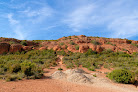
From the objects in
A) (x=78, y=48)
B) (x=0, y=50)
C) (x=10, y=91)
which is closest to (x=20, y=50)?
(x=0, y=50)

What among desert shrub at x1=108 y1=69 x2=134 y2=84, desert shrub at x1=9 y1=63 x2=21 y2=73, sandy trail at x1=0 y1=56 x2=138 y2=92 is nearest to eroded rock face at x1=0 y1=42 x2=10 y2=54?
desert shrub at x1=9 y1=63 x2=21 y2=73

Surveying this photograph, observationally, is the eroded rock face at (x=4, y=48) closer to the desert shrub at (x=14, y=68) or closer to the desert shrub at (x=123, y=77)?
the desert shrub at (x=14, y=68)

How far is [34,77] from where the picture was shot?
778cm

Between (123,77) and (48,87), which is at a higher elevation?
(123,77)

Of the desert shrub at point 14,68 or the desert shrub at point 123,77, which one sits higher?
the desert shrub at point 14,68

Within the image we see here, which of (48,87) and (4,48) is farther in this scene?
(4,48)

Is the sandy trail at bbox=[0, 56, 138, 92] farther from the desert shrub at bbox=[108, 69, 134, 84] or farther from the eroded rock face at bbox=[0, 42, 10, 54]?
the eroded rock face at bbox=[0, 42, 10, 54]

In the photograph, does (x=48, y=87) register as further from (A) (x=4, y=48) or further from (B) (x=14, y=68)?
(A) (x=4, y=48)

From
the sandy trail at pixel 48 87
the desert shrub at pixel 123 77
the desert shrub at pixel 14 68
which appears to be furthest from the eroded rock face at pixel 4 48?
the desert shrub at pixel 123 77

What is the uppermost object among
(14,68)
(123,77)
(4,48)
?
(4,48)

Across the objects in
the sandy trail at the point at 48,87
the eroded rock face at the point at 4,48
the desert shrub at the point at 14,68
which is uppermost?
the eroded rock face at the point at 4,48

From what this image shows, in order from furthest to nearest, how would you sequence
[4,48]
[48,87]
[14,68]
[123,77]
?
[4,48] < [14,68] < [123,77] < [48,87]

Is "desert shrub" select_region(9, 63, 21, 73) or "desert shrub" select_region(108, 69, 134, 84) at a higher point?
"desert shrub" select_region(9, 63, 21, 73)

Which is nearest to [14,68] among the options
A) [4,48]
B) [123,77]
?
[123,77]
